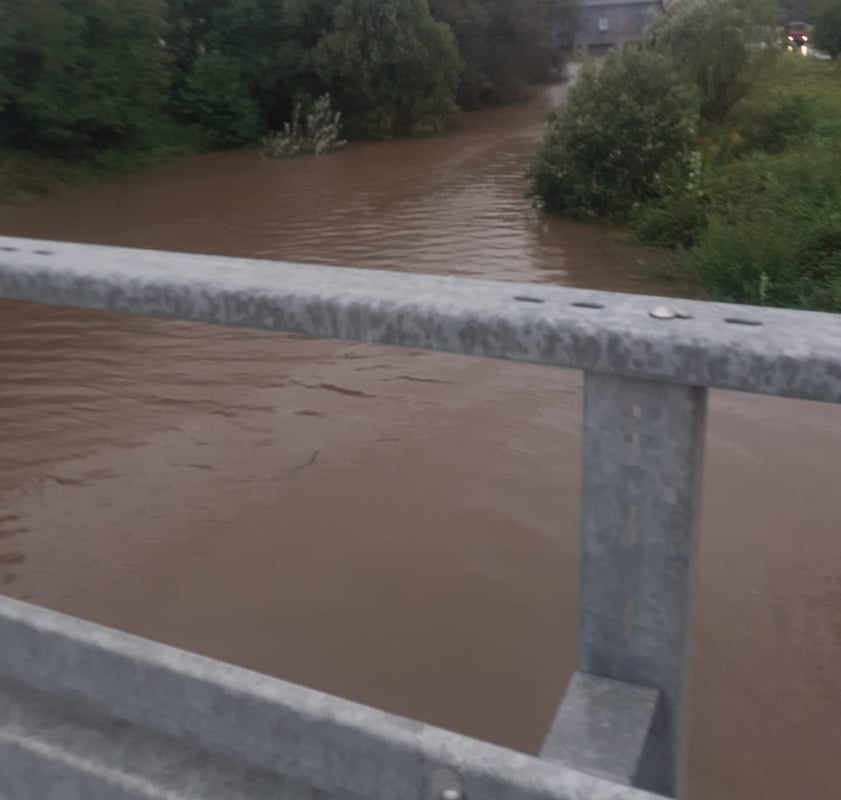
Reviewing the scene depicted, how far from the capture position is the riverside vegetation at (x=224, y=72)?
666 inches

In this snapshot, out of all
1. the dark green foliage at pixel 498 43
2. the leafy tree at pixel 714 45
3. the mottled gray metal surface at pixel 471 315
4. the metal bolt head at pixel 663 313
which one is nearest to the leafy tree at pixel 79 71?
the leafy tree at pixel 714 45

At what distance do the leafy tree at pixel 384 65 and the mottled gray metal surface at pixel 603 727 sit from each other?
22.7 meters

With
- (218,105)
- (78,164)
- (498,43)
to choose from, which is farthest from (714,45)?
(498,43)

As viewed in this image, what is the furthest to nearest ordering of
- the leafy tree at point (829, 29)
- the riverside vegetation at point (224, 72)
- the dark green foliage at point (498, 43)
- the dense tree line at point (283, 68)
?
the leafy tree at point (829, 29), the dark green foliage at point (498, 43), the dense tree line at point (283, 68), the riverside vegetation at point (224, 72)

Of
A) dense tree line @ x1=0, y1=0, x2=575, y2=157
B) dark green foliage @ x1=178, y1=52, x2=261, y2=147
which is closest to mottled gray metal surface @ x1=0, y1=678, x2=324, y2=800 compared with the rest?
dense tree line @ x1=0, y1=0, x2=575, y2=157

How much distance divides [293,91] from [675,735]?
81.1 ft

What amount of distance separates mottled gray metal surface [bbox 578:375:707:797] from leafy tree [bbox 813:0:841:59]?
1428 inches

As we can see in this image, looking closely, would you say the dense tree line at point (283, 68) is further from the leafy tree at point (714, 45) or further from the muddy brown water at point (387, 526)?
the muddy brown water at point (387, 526)

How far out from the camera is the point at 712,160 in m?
12.6

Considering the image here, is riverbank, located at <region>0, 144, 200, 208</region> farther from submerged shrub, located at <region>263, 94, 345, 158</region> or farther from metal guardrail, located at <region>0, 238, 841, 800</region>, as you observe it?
metal guardrail, located at <region>0, 238, 841, 800</region>

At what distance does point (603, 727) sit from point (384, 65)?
23792 millimetres

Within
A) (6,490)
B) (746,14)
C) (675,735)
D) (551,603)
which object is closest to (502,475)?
(551,603)

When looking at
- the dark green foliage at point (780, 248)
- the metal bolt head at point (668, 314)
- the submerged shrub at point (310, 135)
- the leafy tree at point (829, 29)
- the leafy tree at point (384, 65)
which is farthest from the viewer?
the leafy tree at point (829, 29)

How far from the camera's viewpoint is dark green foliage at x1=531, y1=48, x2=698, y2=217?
12.4m
